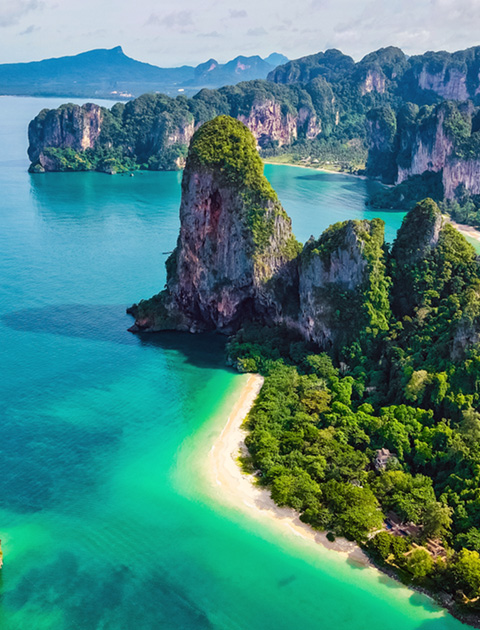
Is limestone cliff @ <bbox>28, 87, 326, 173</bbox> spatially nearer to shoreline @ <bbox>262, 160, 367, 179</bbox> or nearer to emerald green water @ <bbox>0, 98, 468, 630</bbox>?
shoreline @ <bbox>262, 160, 367, 179</bbox>

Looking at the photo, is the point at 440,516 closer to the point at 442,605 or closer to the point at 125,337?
the point at 442,605

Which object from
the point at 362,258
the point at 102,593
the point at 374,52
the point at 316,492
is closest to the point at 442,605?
the point at 316,492

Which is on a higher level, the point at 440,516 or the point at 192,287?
the point at 192,287

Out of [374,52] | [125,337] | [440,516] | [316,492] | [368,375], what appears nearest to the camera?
[440,516]

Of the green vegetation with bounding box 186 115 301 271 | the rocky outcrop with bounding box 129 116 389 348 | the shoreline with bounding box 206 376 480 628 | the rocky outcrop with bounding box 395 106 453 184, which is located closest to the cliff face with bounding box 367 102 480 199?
the rocky outcrop with bounding box 395 106 453 184

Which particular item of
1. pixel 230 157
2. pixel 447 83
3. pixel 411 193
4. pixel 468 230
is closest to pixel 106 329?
pixel 230 157

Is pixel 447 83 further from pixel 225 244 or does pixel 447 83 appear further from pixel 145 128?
pixel 225 244
